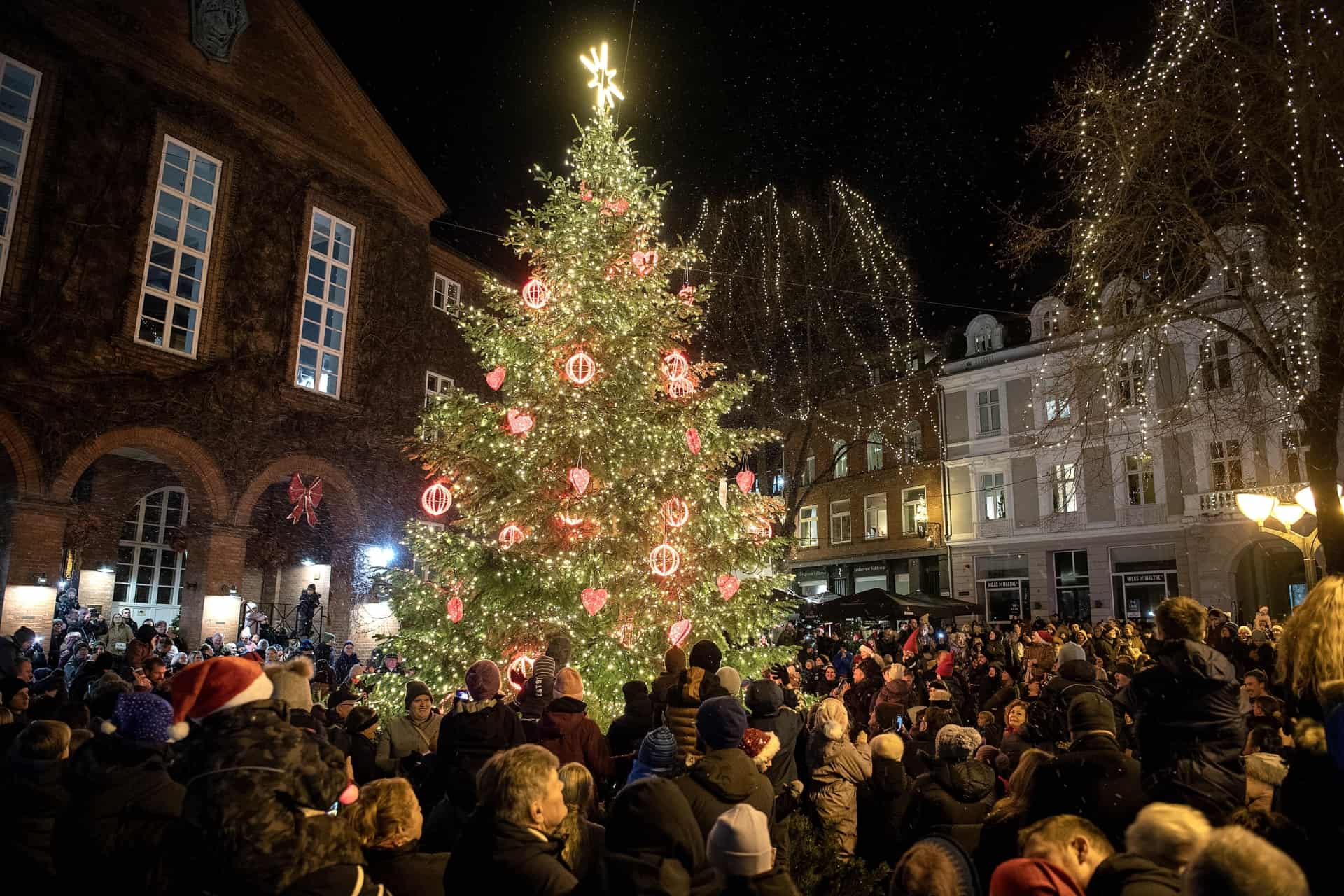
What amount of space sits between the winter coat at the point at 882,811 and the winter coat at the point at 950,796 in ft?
2.39

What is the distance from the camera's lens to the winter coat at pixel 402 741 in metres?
6.27

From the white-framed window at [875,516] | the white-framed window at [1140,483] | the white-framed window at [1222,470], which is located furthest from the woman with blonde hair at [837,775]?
the white-framed window at [875,516]

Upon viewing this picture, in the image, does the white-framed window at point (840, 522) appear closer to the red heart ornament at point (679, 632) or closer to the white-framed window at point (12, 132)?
the red heart ornament at point (679, 632)

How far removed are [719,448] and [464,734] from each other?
7386 mm

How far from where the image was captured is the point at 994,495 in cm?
3114

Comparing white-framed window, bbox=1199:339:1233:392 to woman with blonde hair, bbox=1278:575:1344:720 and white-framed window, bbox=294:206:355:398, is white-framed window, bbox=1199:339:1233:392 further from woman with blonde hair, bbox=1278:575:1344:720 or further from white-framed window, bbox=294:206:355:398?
white-framed window, bbox=294:206:355:398

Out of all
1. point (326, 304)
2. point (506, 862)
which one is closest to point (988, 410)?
point (326, 304)

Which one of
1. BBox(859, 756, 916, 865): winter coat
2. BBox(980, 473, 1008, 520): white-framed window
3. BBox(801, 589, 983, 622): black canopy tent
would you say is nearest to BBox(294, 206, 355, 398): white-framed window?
BBox(801, 589, 983, 622): black canopy tent

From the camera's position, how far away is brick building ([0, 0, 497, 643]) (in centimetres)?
1477

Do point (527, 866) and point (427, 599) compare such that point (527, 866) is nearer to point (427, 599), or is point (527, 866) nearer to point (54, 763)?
point (54, 763)

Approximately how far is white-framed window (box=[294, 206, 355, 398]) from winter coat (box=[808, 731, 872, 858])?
17.0m

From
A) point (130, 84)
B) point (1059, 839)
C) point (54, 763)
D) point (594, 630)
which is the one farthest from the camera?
point (130, 84)

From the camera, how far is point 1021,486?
30031mm

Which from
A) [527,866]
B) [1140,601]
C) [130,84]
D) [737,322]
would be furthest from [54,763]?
[1140,601]
